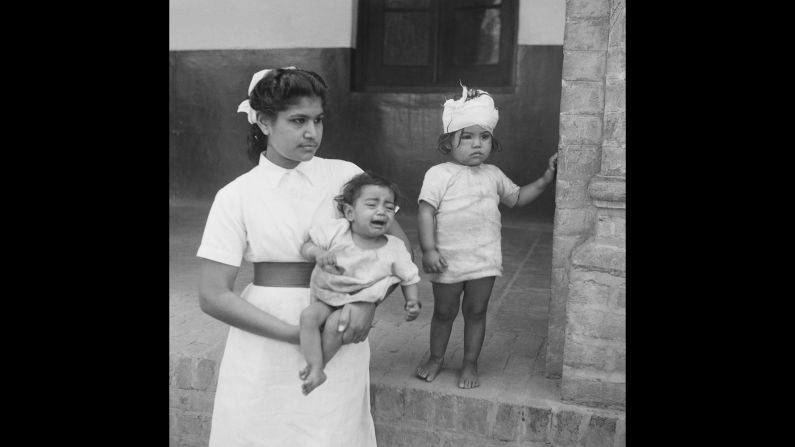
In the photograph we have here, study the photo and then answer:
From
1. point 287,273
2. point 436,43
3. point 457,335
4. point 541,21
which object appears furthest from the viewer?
point 436,43

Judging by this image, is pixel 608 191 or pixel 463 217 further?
pixel 463 217

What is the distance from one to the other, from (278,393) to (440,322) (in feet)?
2.72

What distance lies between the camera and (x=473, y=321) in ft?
9.11

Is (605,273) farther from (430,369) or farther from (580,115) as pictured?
(430,369)

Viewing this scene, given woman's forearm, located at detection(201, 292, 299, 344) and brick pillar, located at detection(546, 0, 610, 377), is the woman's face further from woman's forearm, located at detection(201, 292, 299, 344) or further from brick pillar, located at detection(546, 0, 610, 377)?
brick pillar, located at detection(546, 0, 610, 377)

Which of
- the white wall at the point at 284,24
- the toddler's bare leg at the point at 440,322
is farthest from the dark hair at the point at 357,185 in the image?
the white wall at the point at 284,24

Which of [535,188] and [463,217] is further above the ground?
[535,188]

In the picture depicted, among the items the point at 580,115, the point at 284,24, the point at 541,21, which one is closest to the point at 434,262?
the point at 580,115

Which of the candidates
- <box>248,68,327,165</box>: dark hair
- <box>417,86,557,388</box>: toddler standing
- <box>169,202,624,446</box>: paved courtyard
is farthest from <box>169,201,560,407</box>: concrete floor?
<box>248,68,327,165</box>: dark hair

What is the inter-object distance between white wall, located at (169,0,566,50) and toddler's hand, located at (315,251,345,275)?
12.1ft

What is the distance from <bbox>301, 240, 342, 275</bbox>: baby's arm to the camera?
79.6 inches

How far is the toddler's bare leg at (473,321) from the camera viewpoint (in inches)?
106

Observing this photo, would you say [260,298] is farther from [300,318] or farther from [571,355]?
[571,355]

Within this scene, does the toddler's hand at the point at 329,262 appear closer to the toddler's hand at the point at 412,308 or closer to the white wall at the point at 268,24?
the toddler's hand at the point at 412,308
